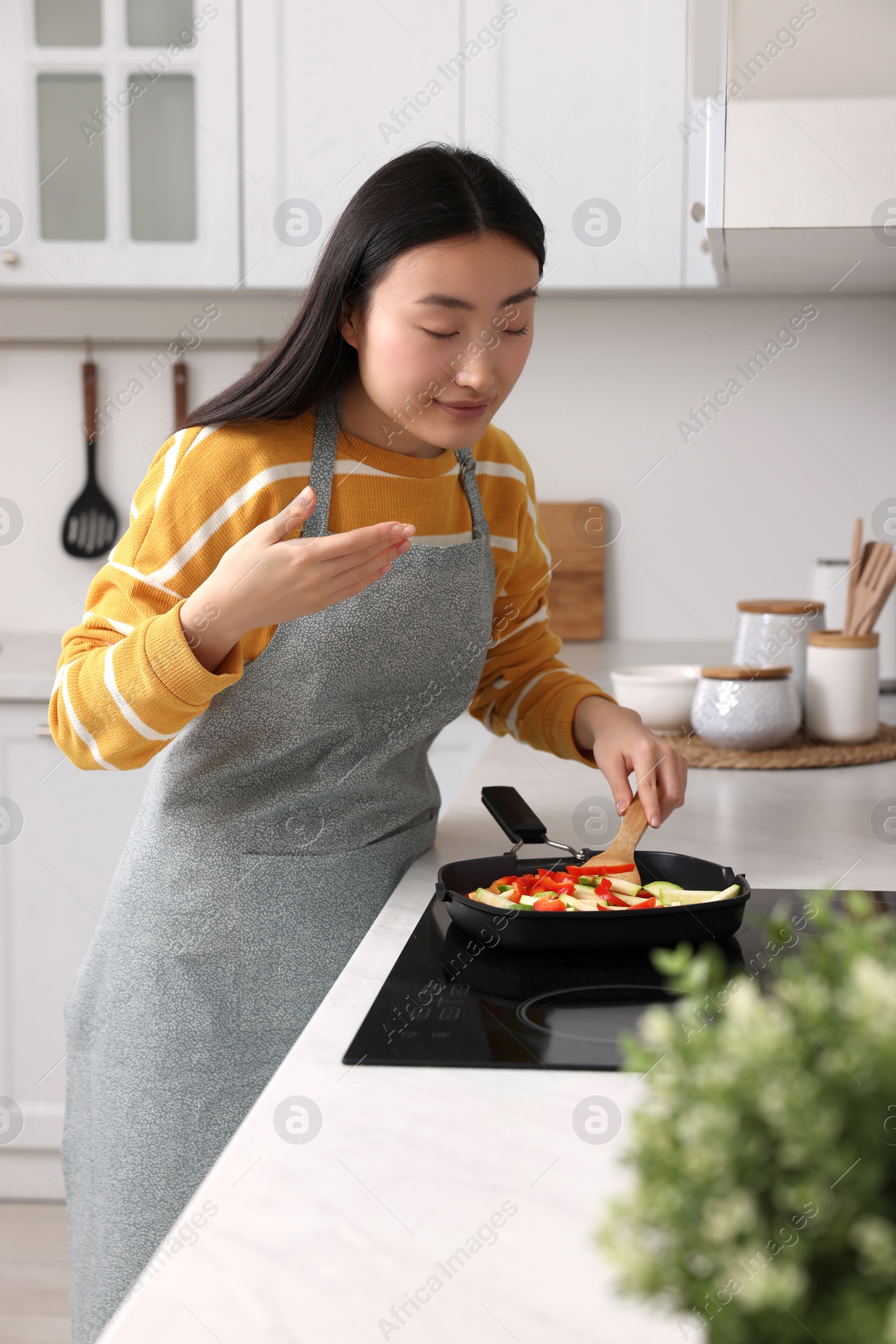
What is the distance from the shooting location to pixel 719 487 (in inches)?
101

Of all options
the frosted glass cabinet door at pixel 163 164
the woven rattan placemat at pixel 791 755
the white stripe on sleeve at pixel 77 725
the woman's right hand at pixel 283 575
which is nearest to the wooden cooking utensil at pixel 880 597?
the woven rattan placemat at pixel 791 755

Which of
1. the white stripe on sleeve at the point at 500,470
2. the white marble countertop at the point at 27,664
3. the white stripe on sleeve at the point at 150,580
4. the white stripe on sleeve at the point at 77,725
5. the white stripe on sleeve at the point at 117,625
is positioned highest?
the white stripe on sleeve at the point at 500,470

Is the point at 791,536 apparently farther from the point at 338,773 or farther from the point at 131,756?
the point at 131,756

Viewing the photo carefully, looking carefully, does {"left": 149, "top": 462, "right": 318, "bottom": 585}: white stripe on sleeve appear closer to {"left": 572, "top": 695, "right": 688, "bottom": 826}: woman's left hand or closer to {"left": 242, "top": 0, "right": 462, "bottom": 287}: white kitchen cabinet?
{"left": 572, "top": 695, "right": 688, "bottom": 826}: woman's left hand

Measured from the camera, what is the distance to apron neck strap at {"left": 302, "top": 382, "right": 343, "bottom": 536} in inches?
41.4

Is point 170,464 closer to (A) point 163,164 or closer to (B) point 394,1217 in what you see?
(B) point 394,1217

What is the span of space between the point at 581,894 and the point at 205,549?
42cm

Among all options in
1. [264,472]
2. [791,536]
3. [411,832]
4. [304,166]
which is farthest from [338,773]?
[791,536]

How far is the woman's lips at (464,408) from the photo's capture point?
3.30 ft

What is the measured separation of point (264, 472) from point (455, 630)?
223mm

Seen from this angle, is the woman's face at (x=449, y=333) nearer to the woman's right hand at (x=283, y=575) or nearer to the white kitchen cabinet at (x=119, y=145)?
the woman's right hand at (x=283, y=575)

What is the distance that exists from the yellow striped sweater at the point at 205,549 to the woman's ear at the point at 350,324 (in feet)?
0.25

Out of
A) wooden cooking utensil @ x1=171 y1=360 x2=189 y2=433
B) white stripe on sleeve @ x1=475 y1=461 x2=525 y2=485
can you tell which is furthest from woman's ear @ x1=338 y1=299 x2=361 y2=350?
wooden cooking utensil @ x1=171 y1=360 x2=189 y2=433

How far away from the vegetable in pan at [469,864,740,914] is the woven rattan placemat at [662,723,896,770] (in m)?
0.61
